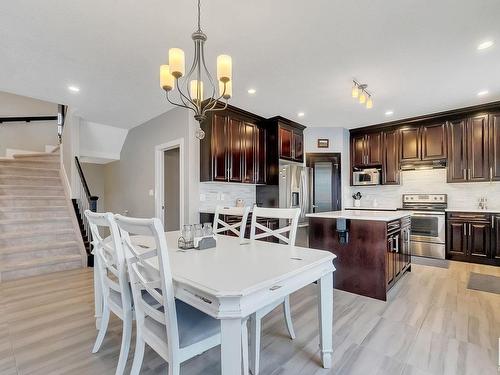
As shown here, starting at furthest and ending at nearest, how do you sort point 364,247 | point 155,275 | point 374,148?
point 374,148 → point 364,247 → point 155,275

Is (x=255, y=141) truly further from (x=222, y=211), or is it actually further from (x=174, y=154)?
(x=222, y=211)

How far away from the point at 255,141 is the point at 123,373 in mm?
3662

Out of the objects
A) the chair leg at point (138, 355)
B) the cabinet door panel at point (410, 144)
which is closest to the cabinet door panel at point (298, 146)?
the cabinet door panel at point (410, 144)

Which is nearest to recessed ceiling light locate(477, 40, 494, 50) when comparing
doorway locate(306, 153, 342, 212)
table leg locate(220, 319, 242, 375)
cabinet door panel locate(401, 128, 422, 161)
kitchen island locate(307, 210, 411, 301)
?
kitchen island locate(307, 210, 411, 301)

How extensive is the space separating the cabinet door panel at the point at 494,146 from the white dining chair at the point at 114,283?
531cm

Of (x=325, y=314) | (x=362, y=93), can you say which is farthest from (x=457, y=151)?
(x=325, y=314)

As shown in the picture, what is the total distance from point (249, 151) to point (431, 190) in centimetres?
352

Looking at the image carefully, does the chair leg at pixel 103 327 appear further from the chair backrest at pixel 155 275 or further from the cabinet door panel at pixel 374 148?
the cabinet door panel at pixel 374 148

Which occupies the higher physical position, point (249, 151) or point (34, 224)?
point (249, 151)

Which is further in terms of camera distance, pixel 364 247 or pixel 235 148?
pixel 235 148

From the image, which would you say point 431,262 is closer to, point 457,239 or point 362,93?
point 457,239

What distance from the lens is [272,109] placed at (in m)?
4.27

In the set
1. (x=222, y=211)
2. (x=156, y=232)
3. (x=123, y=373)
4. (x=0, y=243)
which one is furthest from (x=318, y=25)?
(x=0, y=243)

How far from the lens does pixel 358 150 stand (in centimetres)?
552
